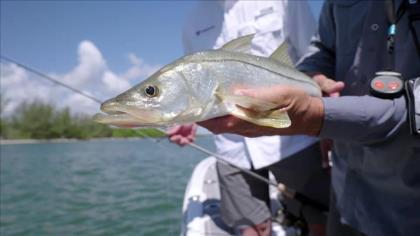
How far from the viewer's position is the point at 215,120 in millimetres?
1254

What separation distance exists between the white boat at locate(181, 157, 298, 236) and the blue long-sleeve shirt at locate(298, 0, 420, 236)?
1191mm

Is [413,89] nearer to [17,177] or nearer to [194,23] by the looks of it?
[194,23]

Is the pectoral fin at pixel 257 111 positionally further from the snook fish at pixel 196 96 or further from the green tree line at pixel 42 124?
the green tree line at pixel 42 124

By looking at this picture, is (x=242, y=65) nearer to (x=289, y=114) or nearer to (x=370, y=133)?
(x=289, y=114)

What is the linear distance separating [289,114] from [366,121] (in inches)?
10.0

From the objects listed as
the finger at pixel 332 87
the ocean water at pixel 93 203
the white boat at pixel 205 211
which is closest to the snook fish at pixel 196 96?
the finger at pixel 332 87

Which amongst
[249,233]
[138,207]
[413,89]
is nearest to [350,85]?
[413,89]

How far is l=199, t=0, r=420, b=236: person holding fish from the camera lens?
125 cm

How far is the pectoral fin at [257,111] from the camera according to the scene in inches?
45.8

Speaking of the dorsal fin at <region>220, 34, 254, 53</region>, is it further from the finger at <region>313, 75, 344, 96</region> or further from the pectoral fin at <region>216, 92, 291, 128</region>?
the finger at <region>313, 75, 344, 96</region>

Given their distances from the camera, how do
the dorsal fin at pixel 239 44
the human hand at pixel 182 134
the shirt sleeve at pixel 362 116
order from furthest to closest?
the human hand at pixel 182 134 < the dorsal fin at pixel 239 44 < the shirt sleeve at pixel 362 116

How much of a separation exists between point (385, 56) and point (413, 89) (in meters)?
0.35

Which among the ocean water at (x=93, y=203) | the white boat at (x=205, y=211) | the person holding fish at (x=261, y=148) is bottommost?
the ocean water at (x=93, y=203)

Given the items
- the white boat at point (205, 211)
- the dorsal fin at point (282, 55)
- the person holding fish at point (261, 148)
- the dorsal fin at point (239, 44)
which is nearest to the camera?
the dorsal fin at point (239, 44)
